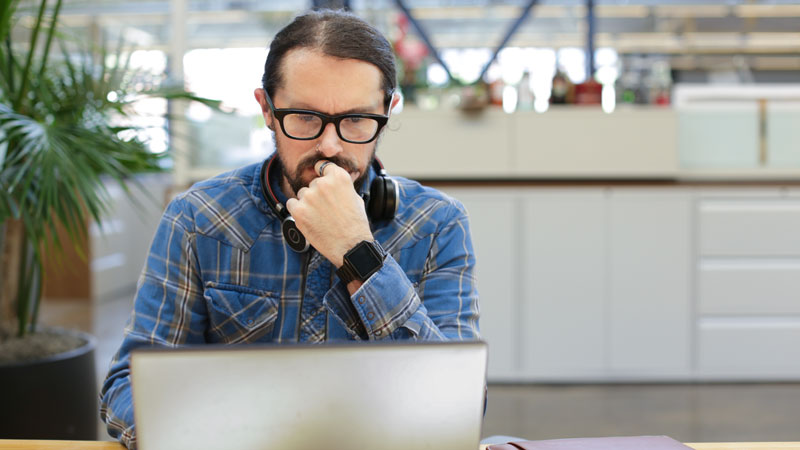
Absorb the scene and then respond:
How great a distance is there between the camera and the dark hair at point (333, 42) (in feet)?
3.95

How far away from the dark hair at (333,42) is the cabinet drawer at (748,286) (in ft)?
9.07

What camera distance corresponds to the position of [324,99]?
46.0 inches

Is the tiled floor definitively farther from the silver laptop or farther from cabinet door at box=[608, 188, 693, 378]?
the silver laptop

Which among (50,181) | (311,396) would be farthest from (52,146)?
(311,396)

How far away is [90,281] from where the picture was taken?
233 inches

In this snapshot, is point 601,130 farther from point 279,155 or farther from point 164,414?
point 164,414

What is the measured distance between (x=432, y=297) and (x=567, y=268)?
8.03 feet

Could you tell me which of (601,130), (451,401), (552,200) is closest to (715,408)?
(552,200)

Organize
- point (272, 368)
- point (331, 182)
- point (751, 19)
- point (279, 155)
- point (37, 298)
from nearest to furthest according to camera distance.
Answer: point (272, 368), point (331, 182), point (279, 155), point (37, 298), point (751, 19)

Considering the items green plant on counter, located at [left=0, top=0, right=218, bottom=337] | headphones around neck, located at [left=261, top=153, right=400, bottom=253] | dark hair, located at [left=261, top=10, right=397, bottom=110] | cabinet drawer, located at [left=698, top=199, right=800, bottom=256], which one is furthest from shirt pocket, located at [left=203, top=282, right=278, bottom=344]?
cabinet drawer, located at [left=698, top=199, right=800, bottom=256]

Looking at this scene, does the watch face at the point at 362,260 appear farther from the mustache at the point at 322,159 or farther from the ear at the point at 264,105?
the ear at the point at 264,105

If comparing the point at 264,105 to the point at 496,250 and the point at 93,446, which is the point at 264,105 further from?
the point at 496,250

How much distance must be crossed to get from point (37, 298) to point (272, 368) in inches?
75.4

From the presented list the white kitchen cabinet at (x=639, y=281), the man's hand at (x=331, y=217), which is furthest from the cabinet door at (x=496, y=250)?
the man's hand at (x=331, y=217)
